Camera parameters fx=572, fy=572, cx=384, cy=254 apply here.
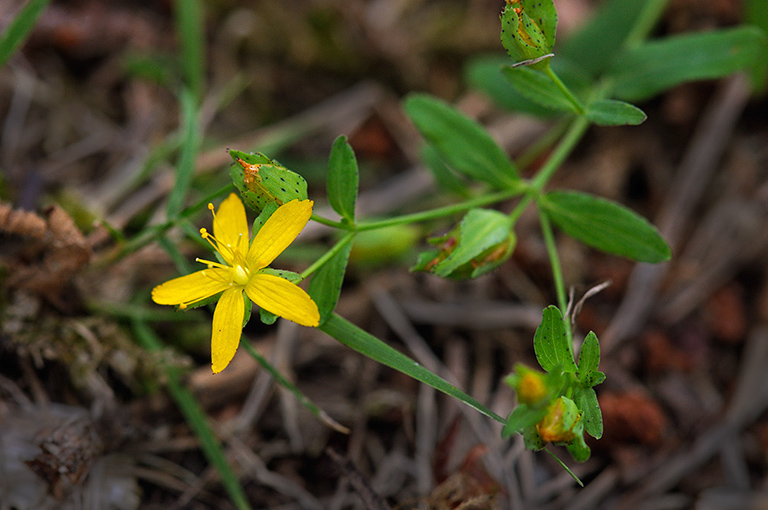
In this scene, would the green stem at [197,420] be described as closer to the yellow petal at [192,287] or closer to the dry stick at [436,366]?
the yellow petal at [192,287]

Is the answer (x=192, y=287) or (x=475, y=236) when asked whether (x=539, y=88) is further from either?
(x=192, y=287)

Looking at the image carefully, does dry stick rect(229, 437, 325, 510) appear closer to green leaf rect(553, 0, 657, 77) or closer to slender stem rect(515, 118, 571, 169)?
slender stem rect(515, 118, 571, 169)

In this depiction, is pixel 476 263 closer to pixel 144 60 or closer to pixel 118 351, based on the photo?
pixel 118 351

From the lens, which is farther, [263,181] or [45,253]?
[45,253]

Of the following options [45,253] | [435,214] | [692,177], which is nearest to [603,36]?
[692,177]

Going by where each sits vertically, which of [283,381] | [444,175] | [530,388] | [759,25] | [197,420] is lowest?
[197,420]

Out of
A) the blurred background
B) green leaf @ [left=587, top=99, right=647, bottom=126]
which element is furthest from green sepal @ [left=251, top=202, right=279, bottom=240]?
green leaf @ [left=587, top=99, right=647, bottom=126]

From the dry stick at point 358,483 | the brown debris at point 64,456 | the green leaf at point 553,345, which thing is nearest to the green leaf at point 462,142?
the green leaf at point 553,345
